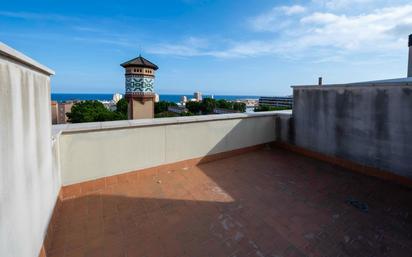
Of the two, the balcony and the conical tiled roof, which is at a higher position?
the conical tiled roof

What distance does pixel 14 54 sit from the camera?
129 centimetres

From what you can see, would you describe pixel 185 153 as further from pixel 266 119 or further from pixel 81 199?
pixel 266 119

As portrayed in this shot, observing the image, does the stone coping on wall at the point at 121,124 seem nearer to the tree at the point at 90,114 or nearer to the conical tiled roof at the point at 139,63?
the conical tiled roof at the point at 139,63

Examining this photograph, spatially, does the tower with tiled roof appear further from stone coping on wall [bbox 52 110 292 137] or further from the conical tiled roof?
stone coping on wall [bbox 52 110 292 137]

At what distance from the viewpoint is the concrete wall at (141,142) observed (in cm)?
308

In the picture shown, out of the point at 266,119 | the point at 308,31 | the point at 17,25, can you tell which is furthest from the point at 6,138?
the point at 17,25

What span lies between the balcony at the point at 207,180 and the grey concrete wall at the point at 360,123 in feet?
0.06

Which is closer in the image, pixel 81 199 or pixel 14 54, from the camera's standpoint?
pixel 14 54

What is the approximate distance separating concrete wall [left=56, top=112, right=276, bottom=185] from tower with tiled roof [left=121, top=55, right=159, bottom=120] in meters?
6.72

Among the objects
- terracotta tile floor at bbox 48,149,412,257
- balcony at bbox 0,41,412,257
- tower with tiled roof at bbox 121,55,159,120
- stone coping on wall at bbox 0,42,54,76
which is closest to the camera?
stone coping on wall at bbox 0,42,54,76

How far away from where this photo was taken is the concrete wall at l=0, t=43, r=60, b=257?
1168 millimetres

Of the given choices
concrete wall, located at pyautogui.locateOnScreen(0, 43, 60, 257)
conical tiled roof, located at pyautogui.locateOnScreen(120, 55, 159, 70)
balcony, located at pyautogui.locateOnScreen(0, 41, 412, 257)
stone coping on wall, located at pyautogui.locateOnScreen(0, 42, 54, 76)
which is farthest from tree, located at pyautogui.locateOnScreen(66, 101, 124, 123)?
stone coping on wall, located at pyautogui.locateOnScreen(0, 42, 54, 76)

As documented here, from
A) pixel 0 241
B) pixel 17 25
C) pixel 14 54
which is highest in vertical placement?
pixel 17 25

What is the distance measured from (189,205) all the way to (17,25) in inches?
435
